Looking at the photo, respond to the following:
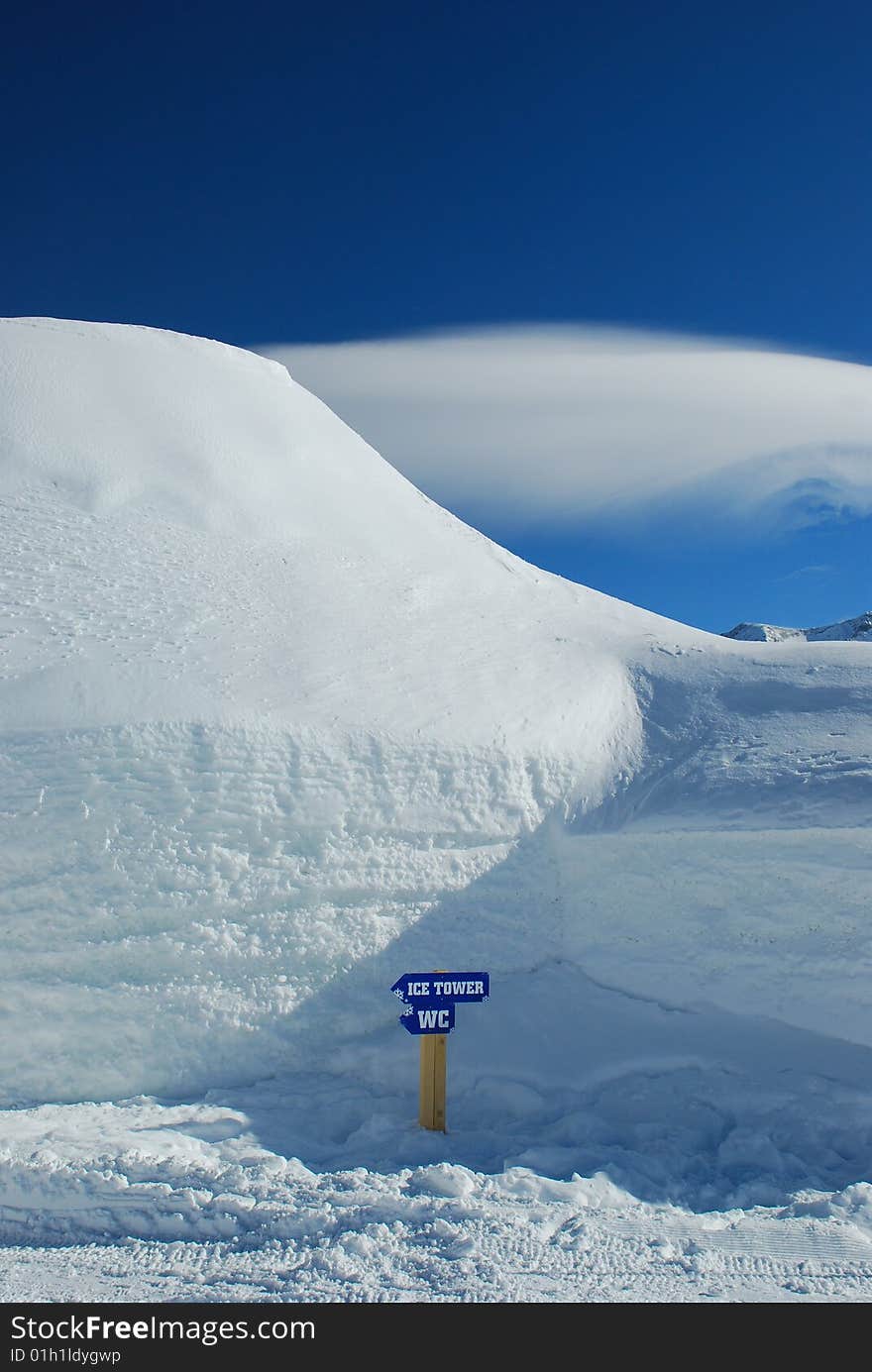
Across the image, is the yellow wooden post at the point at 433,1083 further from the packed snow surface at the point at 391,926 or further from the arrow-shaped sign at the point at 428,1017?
the packed snow surface at the point at 391,926

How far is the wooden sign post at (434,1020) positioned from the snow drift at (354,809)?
71 cm

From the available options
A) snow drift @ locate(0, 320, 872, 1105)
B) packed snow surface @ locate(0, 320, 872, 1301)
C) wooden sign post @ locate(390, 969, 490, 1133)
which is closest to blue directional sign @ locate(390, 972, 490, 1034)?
wooden sign post @ locate(390, 969, 490, 1133)

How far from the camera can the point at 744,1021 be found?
307 inches

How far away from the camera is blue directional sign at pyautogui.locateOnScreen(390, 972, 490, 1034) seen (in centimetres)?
645

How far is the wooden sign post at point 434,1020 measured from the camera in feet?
21.2

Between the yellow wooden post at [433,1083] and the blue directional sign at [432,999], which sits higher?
the blue directional sign at [432,999]

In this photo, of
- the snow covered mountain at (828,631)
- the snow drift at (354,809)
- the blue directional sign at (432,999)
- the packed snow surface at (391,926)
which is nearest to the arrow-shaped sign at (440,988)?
the blue directional sign at (432,999)

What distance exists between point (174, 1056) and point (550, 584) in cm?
907

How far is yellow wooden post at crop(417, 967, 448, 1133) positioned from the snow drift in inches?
27.6

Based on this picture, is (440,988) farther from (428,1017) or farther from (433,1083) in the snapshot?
(433,1083)

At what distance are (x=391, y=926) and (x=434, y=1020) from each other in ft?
5.58

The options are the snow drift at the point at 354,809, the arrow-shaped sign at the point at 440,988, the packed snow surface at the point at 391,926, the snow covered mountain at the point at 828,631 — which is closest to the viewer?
the packed snow surface at the point at 391,926

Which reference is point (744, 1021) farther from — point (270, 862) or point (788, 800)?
point (270, 862)

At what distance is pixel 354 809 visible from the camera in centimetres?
866
